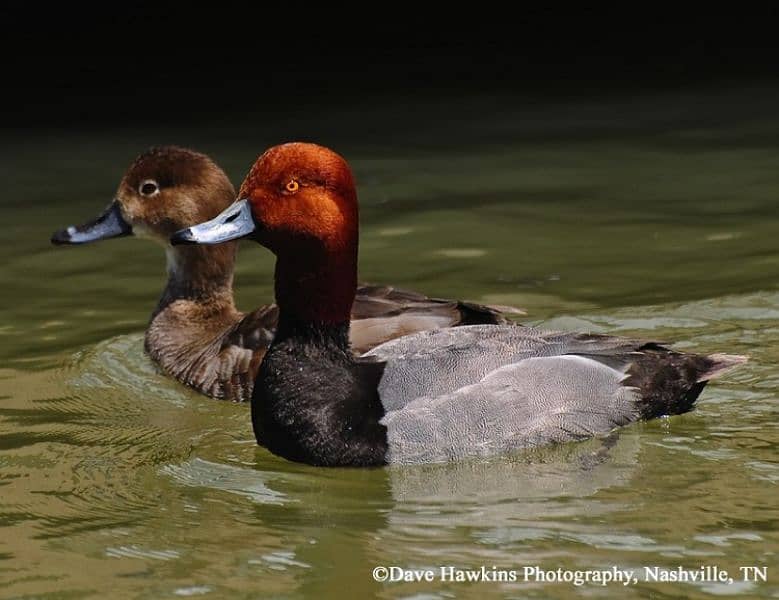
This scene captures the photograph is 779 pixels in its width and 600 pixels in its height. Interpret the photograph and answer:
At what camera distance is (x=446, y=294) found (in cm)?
950

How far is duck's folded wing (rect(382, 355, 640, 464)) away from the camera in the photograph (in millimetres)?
6672

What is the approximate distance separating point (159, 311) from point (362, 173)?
4006 mm

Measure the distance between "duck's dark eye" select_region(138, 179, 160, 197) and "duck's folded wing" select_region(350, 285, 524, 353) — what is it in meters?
1.53

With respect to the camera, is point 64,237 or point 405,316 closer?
point 405,316

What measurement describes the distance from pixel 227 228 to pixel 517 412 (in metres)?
1.36

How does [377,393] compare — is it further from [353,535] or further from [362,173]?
[362,173]

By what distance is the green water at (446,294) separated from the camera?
228 inches

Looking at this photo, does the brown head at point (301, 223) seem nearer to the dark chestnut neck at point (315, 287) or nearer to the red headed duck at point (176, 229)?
the dark chestnut neck at point (315, 287)

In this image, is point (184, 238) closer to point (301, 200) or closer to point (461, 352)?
point (301, 200)

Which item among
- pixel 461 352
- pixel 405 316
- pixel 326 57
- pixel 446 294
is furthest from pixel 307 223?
pixel 326 57

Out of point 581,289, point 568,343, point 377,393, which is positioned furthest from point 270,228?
point 581,289

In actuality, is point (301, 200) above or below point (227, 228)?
above

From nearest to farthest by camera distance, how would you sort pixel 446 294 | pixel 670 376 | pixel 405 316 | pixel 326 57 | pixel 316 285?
pixel 316 285
pixel 670 376
pixel 405 316
pixel 446 294
pixel 326 57

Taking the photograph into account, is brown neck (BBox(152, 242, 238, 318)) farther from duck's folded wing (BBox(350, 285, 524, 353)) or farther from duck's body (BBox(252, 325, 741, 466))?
duck's body (BBox(252, 325, 741, 466))
